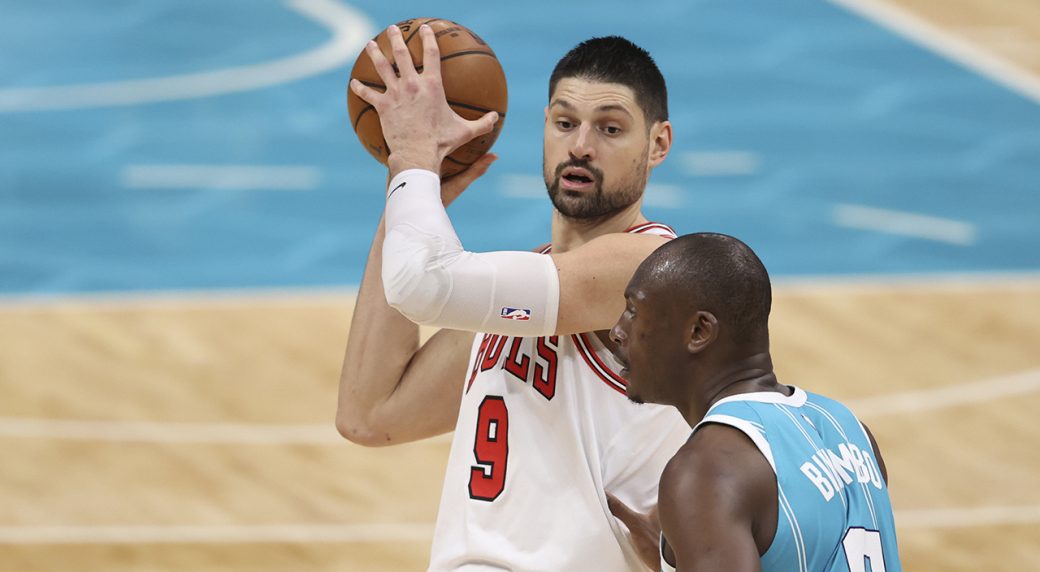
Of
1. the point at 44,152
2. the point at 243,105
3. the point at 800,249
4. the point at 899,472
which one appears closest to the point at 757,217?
the point at 800,249

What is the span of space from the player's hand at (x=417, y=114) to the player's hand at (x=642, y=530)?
915 mm

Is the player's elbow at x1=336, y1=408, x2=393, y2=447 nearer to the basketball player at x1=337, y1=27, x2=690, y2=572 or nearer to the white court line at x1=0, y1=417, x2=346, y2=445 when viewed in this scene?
the basketball player at x1=337, y1=27, x2=690, y2=572

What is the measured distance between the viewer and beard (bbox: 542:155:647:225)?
3805 mm

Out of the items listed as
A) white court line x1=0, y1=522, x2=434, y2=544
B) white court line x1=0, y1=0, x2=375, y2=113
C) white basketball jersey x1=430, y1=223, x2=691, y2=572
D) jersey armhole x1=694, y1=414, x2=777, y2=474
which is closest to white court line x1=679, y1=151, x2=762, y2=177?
white court line x1=0, y1=0, x2=375, y2=113

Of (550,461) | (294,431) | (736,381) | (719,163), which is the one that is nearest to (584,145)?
(550,461)

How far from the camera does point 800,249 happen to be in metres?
11.1

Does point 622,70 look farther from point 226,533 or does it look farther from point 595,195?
point 226,533

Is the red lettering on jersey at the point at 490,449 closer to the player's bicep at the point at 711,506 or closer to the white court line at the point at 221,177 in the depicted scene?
the player's bicep at the point at 711,506

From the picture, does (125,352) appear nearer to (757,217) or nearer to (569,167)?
(757,217)

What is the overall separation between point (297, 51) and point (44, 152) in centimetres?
310

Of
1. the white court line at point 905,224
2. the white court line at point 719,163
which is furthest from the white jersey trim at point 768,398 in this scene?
the white court line at point 719,163

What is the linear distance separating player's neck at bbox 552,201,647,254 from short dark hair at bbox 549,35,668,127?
23 centimetres

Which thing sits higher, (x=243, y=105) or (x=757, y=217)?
(x=243, y=105)

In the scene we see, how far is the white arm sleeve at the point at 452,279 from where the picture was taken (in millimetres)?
3510
